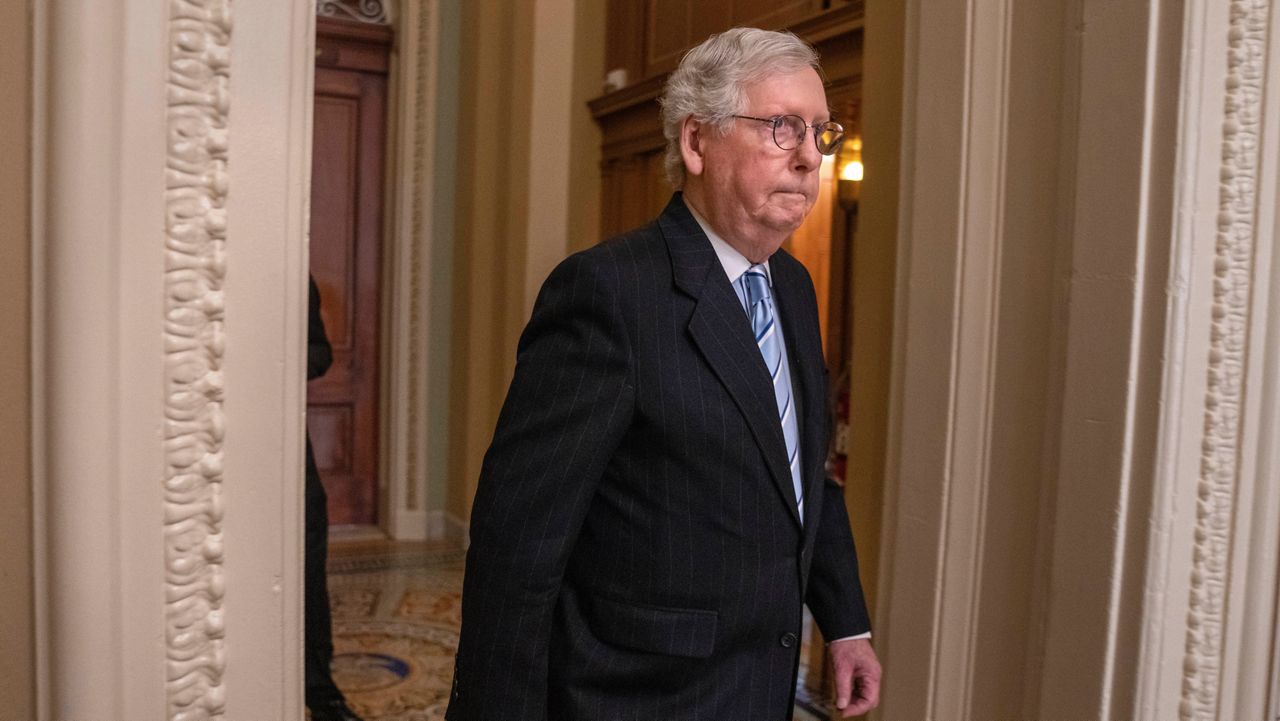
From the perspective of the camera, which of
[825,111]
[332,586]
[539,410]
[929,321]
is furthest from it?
[332,586]

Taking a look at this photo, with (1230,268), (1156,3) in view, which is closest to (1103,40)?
(1156,3)

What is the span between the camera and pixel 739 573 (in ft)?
5.14

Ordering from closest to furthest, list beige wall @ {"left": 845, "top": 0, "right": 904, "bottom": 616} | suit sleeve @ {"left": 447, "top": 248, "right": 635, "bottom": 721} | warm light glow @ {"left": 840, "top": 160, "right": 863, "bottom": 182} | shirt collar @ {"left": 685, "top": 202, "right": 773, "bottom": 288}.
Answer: suit sleeve @ {"left": 447, "top": 248, "right": 635, "bottom": 721} < shirt collar @ {"left": 685, "top": 202, "right": 773, "bottom": 288} < beige wall @ {"left": 845, "top": 0, "right": 904, "bottom": 616} < warm light glow @ {"left": 840, "top": 160, "right": 863, "bottom": 182}

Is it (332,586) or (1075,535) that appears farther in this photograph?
(332,586)

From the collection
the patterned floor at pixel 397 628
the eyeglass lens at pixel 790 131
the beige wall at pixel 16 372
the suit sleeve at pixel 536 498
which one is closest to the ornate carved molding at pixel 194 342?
the beige wall at pixel 16 372

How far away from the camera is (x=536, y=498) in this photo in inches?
57.3

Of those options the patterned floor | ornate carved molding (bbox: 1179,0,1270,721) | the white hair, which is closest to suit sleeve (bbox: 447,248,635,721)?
the white hair

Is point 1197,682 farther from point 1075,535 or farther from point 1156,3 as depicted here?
point 1156,3

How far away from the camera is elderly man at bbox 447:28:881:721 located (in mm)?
1463

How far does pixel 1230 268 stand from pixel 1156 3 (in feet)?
1.80

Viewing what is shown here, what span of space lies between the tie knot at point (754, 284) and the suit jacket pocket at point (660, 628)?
53 cm

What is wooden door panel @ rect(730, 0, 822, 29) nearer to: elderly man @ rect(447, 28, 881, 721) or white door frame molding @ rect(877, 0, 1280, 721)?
white door frame molding @ rect(877, 0, 1280, 721)

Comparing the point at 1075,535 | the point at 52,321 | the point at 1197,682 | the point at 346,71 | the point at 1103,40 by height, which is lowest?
the point at 1197,682

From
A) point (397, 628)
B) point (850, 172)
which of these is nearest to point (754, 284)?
point (850, 172)
